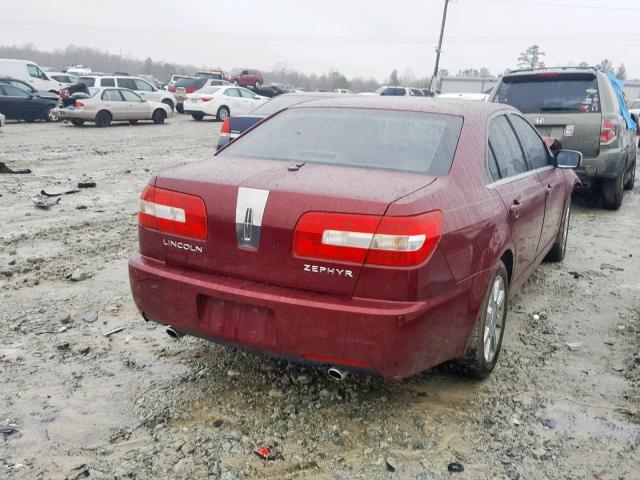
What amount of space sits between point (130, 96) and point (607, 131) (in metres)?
17.1

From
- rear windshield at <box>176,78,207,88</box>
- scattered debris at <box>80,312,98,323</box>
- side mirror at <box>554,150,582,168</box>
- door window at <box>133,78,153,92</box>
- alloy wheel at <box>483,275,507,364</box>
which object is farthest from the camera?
rear windshield at <box>176,78,207,88</box>

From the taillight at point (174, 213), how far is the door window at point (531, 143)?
8.18ft

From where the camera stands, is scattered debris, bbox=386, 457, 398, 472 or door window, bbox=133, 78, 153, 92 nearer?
scattered debris, bbox=386, 457, 398, 472

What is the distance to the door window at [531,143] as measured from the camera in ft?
14.5

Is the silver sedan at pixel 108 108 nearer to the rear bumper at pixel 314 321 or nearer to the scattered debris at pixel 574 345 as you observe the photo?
the rear bumper at pixel 314 321

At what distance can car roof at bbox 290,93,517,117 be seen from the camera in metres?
3.63

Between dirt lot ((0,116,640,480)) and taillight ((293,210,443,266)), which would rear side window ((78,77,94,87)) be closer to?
dirt lot ((0,116,640,480))

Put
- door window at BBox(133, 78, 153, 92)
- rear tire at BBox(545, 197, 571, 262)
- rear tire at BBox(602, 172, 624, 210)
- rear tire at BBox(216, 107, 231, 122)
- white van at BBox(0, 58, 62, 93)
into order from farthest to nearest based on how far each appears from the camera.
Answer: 1. white van at BBox(0, 58, 62, 93)
2. door window at BBox(133, 78, 153, 92)
3. rear tire at BBox(216, 107, 231, 122)
4. rear tire at BBox(602, 172, 624, 210)
5. rear tire at BBox(545, 197, 571, 262)

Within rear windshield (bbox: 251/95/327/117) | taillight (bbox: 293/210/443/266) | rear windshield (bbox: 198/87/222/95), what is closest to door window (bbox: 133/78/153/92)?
rear windshield (bbox: 198/87/222/95)

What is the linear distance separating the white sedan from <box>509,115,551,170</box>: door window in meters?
19.6

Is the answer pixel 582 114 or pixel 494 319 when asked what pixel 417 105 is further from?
pixel 582 114

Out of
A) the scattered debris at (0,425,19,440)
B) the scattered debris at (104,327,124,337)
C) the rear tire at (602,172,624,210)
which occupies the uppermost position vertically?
the rear tire at (602,172,624,210)

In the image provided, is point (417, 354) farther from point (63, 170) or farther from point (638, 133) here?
point (638, 133)

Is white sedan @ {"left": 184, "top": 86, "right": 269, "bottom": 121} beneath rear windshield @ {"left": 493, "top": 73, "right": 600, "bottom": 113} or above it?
beneath
